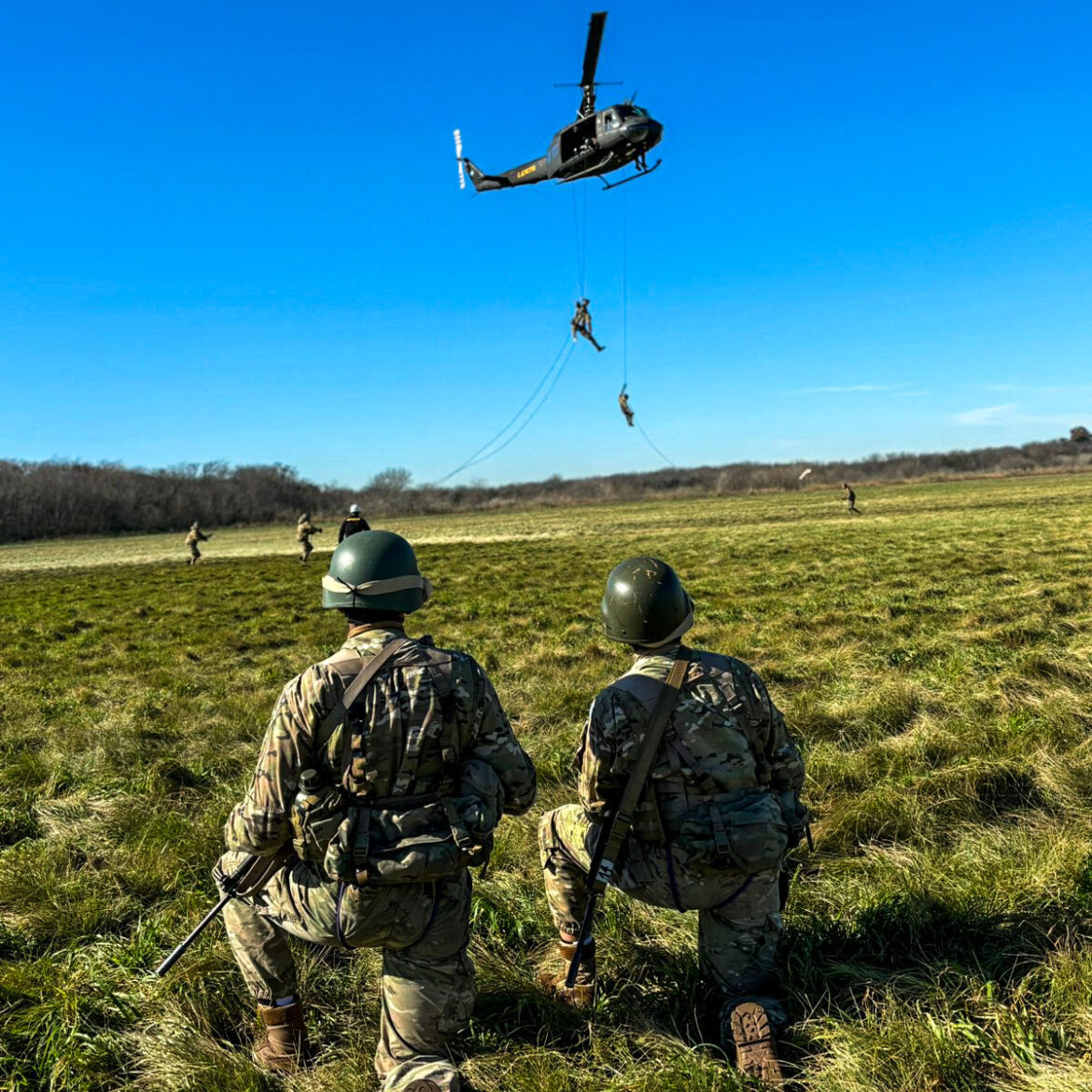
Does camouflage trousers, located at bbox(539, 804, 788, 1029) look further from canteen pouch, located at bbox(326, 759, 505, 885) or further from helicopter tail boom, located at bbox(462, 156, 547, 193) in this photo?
helicopter tail boom, located at bbox(462, 156, 547, 193)

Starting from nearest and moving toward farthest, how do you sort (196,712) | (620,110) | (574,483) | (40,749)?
(40,749)
(196,712)
(620,110)
(574,483)

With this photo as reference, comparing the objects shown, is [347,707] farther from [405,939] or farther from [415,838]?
[405,939]

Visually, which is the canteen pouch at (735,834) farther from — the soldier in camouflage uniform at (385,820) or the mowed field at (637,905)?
the soldier in camouflage uniform at (385,820)

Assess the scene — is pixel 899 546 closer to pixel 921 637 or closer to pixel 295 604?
pixel 921 637

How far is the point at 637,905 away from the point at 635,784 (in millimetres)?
1256

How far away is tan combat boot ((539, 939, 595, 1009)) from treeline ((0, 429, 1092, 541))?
82060mm

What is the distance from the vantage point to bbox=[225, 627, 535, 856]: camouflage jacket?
2959 millimetres

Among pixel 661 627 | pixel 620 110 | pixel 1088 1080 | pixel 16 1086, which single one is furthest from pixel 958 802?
pixel 620 110

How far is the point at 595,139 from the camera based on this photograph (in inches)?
630

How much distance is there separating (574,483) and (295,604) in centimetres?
10522

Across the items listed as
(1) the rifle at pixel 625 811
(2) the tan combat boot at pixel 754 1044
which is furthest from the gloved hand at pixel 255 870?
(2) the tan combat boot at pixel 754 1044

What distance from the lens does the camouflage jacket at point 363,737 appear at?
296 cm

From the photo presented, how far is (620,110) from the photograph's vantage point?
15.4 metres

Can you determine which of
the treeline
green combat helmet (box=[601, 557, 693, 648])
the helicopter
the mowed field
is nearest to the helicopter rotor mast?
the helicopter
